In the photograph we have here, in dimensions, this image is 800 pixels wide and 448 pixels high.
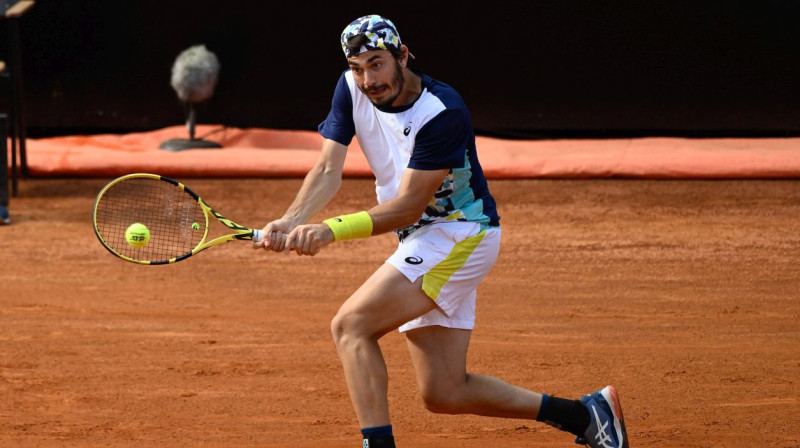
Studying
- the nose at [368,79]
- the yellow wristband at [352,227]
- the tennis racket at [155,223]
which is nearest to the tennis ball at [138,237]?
the tennis racket at [155,223]

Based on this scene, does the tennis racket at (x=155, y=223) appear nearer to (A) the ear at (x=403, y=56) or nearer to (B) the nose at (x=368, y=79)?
(B) the nose at (x=368, y=79)

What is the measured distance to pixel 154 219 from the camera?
8.27m

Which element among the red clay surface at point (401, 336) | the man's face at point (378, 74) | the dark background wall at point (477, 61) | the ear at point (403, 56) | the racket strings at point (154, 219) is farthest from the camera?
the dark background wall at point (477, 61)

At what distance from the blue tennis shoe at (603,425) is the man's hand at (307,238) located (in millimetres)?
1316

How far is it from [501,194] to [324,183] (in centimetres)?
606

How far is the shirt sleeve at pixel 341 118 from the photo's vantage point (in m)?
4.35

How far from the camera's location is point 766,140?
1168cm

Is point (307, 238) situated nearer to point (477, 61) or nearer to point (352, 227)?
point (352, 227)

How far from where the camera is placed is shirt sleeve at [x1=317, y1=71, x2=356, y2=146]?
435cm

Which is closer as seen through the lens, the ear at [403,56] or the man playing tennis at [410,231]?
the man playing tennis at [410,231]

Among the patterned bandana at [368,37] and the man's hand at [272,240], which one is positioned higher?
the patterned bandana at [368,37]

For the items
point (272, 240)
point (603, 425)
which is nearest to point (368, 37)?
point (272, 240)

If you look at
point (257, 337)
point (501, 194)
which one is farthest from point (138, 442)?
point (501, 194)

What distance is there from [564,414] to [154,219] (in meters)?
4.53
